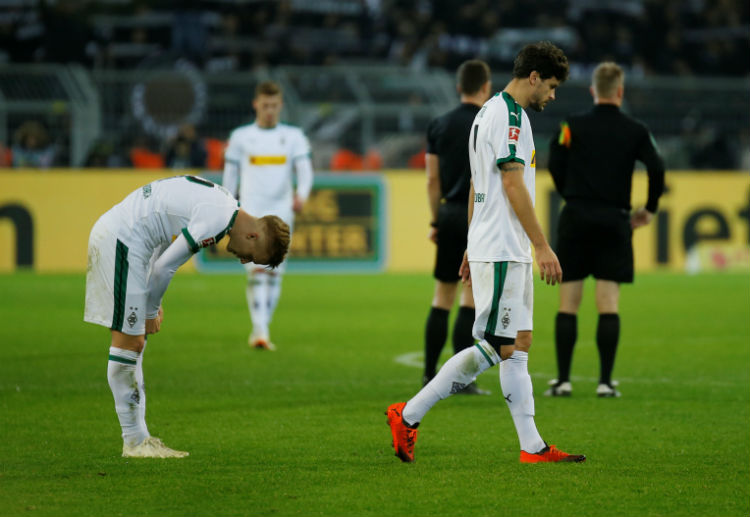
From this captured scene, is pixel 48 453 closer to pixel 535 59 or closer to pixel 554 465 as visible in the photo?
Result: pixel 554 465

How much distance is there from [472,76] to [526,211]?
2.50m

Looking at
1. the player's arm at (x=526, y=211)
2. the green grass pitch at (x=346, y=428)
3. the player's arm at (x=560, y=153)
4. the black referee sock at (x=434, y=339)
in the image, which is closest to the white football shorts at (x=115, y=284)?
the green grass pitch at (x=346, y=428)

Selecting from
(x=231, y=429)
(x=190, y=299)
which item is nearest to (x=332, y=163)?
(x=190, y=299)

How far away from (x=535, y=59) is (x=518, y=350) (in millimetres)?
1336

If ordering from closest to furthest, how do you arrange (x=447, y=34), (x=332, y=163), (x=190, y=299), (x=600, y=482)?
(x=600, y=482)
(x=190, y=299)
(x=332, y=163)
(x=447, y=34)

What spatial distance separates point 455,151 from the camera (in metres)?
7.81

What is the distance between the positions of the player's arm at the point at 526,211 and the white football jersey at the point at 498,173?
49 millimetres

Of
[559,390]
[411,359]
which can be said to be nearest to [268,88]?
[411,359]

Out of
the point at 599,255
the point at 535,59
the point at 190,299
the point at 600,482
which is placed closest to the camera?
the point at 600,482

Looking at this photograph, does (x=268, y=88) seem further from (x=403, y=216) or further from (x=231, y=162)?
(x=403, y=216)

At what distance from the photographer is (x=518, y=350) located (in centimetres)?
566

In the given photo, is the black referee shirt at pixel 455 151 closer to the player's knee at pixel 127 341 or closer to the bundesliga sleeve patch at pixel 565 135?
the bundesliga sleeve patch at pixel 565 135

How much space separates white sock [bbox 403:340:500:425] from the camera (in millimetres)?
5637

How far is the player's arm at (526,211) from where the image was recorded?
5434 mm
